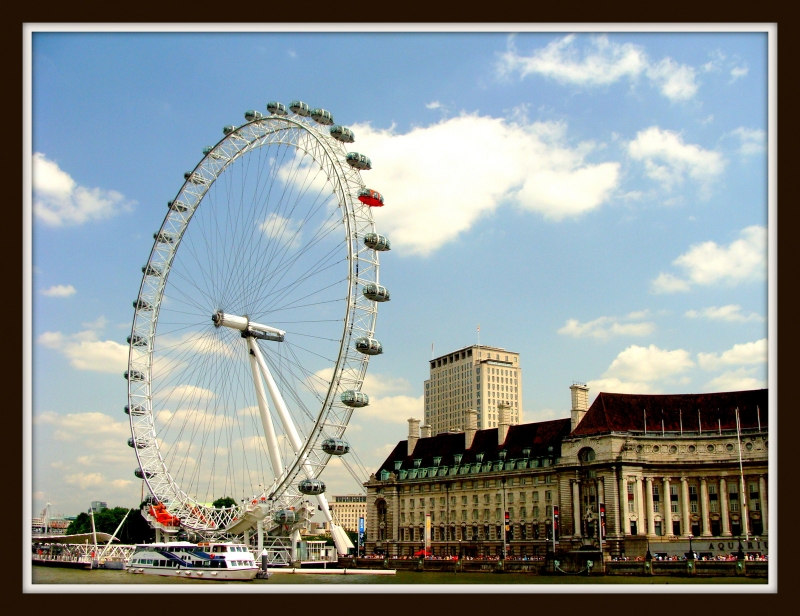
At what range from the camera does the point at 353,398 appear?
204ft

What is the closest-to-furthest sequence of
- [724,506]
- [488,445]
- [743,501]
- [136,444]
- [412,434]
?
1. [136,444]
2. [743,501]
3. [724,506]
4. [488,445]
5. [412,434]

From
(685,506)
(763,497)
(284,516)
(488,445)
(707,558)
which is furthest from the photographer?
(488,445)

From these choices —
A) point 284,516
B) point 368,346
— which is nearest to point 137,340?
point 284,516

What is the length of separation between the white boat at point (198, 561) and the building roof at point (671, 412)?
4302 centimetres

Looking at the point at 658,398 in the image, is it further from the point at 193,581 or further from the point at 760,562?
the point at 193,581

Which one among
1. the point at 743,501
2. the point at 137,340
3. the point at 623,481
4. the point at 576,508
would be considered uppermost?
the point at 137,340

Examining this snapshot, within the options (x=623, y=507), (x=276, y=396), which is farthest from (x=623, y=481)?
(x=276, y=396)

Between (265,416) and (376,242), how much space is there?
18.5 meters

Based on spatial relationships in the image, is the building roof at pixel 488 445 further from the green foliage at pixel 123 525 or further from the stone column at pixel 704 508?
the green foliage at pixel 123 525

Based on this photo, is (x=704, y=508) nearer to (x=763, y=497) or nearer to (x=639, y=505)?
(x=639, y=505)

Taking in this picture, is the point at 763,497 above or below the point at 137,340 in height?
below

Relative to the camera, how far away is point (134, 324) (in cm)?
8194

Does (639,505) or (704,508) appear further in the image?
(639,505)

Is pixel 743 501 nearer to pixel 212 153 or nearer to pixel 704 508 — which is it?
pixel 704 508
